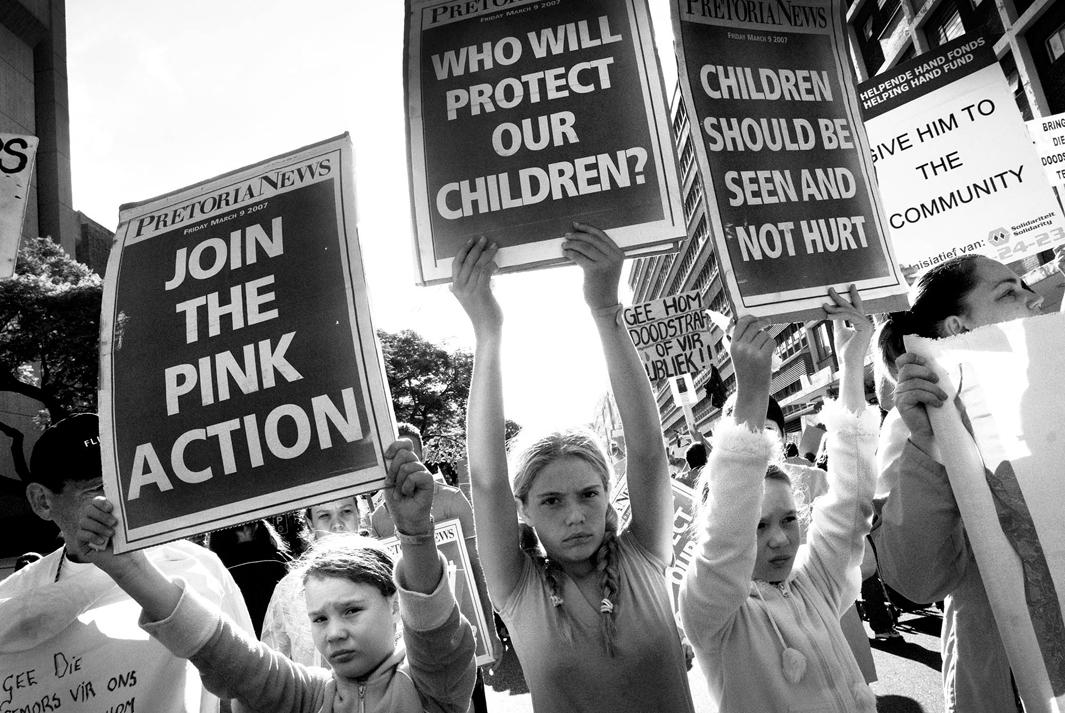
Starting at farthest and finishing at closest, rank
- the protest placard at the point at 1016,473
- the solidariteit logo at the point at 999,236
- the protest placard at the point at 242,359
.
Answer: the solidariteit logo at the point at 999,236, the protest placard at the point at 242,359, the protest placard at the point at 1016,473

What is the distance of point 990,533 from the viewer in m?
1.71

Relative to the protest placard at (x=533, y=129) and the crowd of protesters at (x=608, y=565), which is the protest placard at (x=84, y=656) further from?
the protest placard at (x=533, y=129)

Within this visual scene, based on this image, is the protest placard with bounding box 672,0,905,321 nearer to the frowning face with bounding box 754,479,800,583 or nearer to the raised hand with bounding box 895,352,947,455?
the raised hand with bounding box 895,352,947,455

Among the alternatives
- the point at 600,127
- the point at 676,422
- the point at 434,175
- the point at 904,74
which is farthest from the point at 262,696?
the point at 676,422

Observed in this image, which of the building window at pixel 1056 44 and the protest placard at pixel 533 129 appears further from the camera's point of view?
the building window at pixel 1056 44

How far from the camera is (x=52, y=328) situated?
19.1 m

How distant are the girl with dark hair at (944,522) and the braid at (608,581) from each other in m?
0.72

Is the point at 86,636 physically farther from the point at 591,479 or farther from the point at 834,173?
the point at 834,173

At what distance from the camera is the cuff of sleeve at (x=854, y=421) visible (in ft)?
6.75

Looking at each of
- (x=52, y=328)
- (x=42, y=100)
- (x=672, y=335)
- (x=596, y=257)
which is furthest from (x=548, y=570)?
(x=42, y=100)

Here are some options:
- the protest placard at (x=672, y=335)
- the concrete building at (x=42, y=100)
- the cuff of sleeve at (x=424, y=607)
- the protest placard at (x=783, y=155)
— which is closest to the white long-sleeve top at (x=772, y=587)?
the protest placard at (x=783, y=155)

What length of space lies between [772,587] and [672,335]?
756cm

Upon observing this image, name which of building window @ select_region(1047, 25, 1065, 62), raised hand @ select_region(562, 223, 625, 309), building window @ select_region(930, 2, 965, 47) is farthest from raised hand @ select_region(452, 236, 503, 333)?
building window @ select_region(930, 2, 965, 47)

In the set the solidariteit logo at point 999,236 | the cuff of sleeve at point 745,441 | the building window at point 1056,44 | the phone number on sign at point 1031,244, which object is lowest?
the cuff of sleeve at point 745,441
